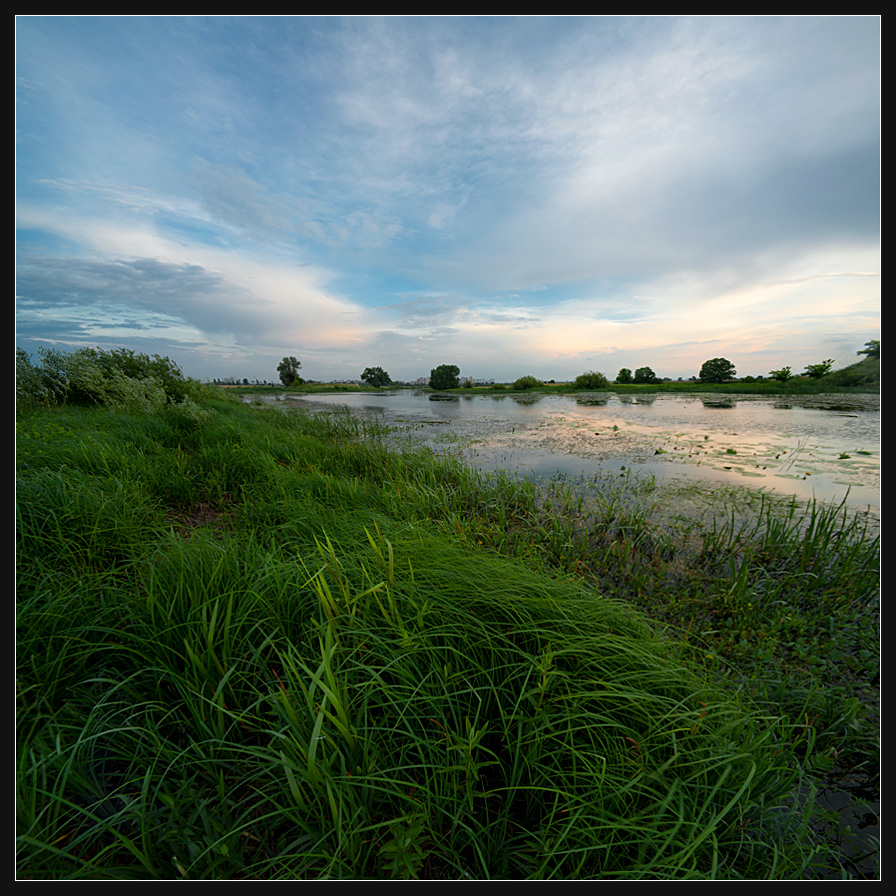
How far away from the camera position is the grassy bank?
116 centimetres

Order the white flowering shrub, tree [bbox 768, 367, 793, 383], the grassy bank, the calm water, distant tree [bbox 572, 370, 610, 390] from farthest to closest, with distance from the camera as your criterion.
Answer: distant tree [bbox 572, 370, 610, 390] < tree [bbox 768, 367, 793, 383] < the white flowering shrub < the calm water < the grassy bank

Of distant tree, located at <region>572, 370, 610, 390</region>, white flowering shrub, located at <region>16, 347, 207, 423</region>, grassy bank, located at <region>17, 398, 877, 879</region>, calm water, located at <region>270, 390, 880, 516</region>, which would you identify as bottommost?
grassy bank, located at <region>17, 398, 877, 879</region>

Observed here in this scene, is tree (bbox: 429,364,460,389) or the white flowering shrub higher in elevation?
tree (bbox: 429,364,460,389)

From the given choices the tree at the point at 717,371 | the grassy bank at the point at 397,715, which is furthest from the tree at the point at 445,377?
the grassy bank at the point at 397,715

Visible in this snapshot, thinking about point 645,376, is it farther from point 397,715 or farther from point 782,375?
point 397,715

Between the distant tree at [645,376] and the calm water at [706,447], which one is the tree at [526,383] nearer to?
the distant tree at [645,376]

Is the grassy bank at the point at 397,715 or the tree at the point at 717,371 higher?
the tree at the point at 717,371

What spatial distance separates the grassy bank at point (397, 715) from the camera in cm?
116

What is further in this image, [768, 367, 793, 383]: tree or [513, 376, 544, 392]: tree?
[513, 376, 544, 392]: tree

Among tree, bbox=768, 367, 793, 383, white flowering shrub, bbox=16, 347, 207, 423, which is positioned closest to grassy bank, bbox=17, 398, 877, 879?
white flowering shrub, bbox=16, 347, 207, 423

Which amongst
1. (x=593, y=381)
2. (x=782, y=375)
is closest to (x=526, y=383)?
(x=593, y=381)

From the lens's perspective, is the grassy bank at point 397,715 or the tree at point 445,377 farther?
the tree at point 445,377

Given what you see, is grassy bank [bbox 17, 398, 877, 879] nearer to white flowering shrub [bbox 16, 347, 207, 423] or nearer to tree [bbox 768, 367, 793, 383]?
white flowering shrub [bbox 16, 347, 207, 423]
